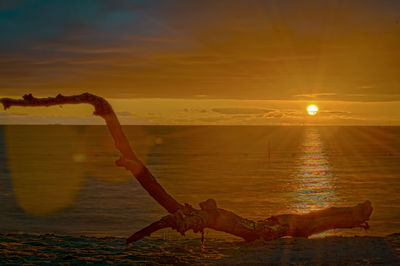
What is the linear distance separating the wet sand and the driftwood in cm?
50

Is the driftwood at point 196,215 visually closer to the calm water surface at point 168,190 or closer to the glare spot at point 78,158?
the calm water surface at point 168,190

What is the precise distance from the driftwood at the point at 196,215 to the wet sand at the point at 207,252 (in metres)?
0.50

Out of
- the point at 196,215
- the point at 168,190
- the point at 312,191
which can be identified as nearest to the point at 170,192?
the point at 168,190

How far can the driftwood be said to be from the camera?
1293 cm

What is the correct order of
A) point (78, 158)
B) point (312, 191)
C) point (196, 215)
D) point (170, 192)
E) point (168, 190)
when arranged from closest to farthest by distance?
point (196, 215) → point (170, 192) → point (168, 190) → point (312, 191) → point (78, 158)

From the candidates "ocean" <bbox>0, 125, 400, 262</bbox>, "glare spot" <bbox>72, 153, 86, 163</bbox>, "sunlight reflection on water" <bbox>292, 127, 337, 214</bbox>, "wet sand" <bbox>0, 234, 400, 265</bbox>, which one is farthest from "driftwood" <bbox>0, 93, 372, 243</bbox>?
"glare spot" <bbox>72, 153, 86, 163</bbox>

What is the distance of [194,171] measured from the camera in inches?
2643

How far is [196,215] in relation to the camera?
13773mm

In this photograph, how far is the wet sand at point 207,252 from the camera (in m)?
13.3

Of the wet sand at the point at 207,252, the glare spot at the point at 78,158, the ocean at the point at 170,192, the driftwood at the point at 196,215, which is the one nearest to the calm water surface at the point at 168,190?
the ocean at the point at 170,192

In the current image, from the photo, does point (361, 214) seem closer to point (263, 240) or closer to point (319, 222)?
point (319, 222)

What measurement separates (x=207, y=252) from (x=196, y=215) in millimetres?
1966

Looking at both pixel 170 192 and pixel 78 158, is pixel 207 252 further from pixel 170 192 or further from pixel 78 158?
pixel 78 158

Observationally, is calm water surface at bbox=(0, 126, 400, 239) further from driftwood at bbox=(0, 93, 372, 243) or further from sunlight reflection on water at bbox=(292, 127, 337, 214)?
driftwood at bbox=(0, 93, 372, 243)
